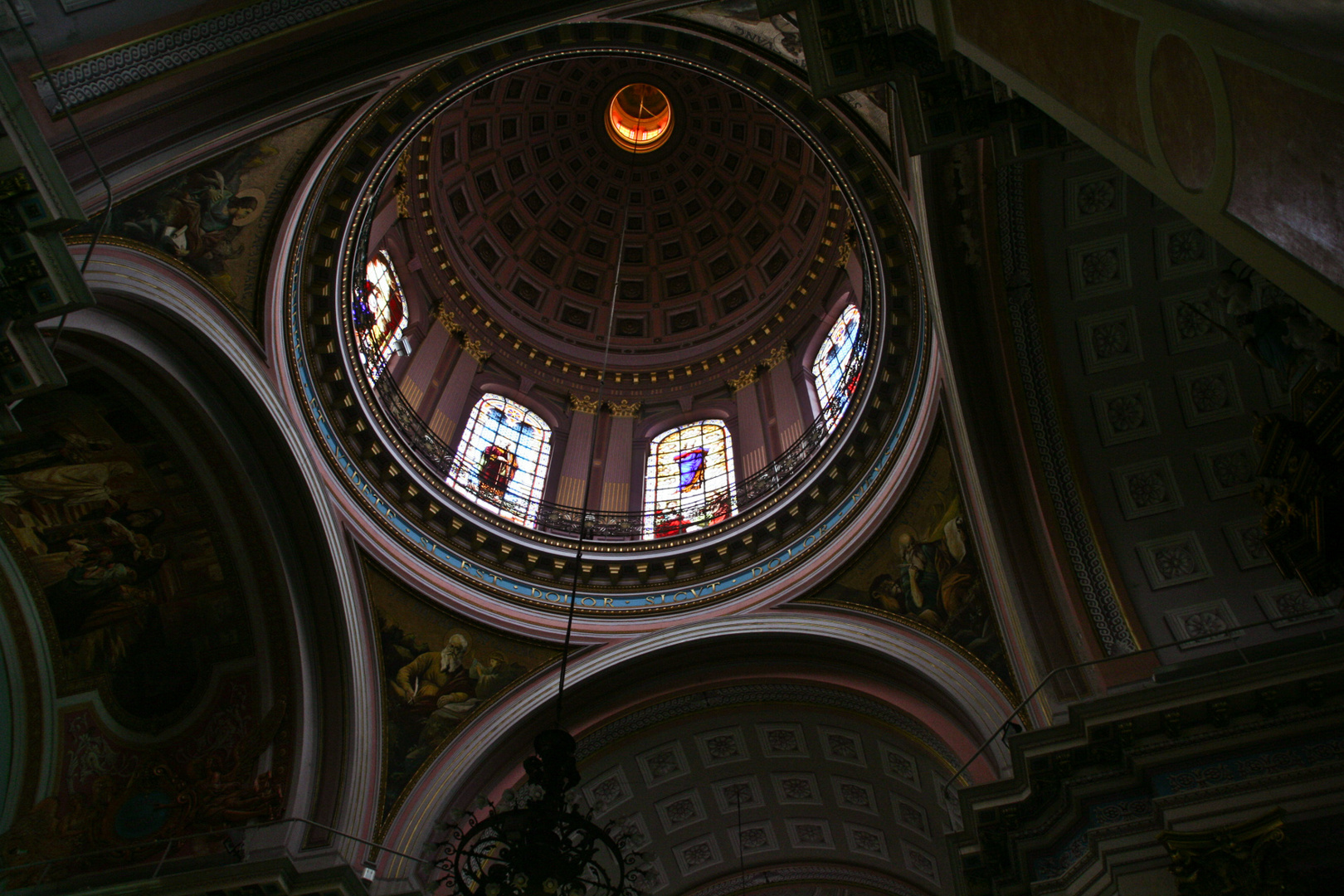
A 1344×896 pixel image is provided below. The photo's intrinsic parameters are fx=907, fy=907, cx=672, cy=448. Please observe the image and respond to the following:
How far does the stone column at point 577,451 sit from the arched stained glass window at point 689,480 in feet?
4.12

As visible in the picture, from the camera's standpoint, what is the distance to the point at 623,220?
69.8ft

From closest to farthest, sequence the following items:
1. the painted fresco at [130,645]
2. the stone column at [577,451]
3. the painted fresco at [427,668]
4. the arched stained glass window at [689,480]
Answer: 1. the painted fresco at [130,645]
2. the painted fresco at [427,668]
3. the arched stained glass window at [689,480]
4. the stone column at [577,451]

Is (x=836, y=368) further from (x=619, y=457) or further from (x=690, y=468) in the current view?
(x=619, y=457)

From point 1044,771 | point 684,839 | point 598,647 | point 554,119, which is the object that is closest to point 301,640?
point 598,647

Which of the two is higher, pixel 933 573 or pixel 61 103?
pixel 933 573

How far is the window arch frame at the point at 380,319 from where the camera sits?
48.8 feet

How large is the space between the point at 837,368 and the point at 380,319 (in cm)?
819

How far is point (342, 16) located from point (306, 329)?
6255 millimetres

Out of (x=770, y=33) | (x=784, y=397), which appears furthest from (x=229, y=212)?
(x=784, y=397)

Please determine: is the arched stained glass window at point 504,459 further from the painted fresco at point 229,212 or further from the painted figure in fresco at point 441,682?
the painted fresco at point 229,212

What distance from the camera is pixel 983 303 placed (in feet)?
31.9

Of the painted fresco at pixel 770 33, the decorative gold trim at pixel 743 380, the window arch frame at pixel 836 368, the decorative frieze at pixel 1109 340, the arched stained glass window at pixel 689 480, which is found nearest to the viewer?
the decorative frieze at pixel 1109 340

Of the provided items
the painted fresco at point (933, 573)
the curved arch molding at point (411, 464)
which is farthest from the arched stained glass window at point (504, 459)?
the painted fresco at point (933, 573)

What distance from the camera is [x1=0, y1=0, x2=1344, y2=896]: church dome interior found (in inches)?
264
